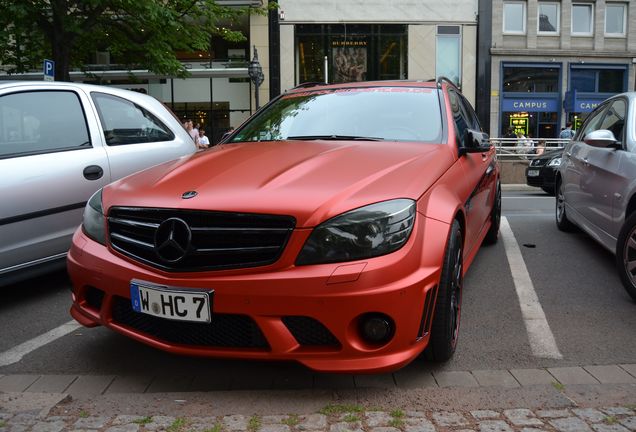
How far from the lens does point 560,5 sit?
2734 cm

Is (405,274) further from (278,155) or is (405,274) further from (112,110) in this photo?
(112,110)

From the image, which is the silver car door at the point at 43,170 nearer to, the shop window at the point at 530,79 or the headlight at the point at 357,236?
the headlight at the point at 357,236

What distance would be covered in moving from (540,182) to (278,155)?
10688 millimetres

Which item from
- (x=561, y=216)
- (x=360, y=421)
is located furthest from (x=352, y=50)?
(x=360, y=421)

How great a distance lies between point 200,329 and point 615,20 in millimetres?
30576

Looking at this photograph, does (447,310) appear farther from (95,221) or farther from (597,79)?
(597,79)

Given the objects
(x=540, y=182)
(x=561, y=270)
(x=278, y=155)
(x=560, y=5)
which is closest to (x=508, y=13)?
(x=560, y=5)

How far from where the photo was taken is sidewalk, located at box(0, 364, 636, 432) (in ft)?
7.98

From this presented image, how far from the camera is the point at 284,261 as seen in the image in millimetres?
2549

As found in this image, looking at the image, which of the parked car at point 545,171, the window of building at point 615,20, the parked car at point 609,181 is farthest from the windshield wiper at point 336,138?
the window of building at point 615,20

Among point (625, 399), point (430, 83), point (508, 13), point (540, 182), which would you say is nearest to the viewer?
point (625, 399)

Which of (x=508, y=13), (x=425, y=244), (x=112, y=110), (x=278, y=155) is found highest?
(x=508, y=13)

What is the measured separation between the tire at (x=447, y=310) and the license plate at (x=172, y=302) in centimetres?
108

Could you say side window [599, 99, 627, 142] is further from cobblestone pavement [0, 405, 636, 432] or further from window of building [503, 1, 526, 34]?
window of building [503, 1, 526, 34]
